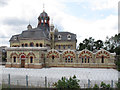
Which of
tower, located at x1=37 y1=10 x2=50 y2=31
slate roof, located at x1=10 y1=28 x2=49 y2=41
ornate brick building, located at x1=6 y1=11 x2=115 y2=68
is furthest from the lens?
tower, located at x1=37 y1=10 x2=50 y2=31

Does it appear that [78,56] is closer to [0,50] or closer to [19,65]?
[19,65]

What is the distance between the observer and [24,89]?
46.6ft

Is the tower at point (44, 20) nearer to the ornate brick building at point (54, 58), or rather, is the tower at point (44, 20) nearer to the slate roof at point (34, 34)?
the slate roof at point (34, 34)

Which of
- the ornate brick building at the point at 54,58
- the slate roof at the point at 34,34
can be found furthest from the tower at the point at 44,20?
the ornate brick building at the point at 54,58

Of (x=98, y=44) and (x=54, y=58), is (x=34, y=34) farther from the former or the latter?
(x=98, y=44)

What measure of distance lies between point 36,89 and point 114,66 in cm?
2380

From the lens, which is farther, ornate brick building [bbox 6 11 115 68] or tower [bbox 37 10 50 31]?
tower [bbox 37 10 50 31]

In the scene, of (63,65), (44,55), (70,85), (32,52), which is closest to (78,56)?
(63,65)

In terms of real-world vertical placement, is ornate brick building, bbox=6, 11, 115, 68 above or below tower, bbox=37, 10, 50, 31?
below

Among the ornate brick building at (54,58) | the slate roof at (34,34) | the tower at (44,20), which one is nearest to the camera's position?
the ornate brick building at (54,58)

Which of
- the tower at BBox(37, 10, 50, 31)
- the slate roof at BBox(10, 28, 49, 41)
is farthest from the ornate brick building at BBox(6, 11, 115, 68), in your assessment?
the tower at BBox(37, 10, 50, 31)

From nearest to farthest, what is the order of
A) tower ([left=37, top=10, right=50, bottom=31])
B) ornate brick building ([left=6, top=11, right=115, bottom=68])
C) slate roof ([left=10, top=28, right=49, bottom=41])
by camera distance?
ornate brick building ([left=6, top=11, right=115, bottom=68]), slate roof ([left=10, top=28, right=49, bottom=41]), tower ([left=37, top=10, right=50, bottom=31])

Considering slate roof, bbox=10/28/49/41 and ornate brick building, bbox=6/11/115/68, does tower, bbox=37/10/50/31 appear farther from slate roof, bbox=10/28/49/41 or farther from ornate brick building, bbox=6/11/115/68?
ornate brick building, bbox=6/11/115/68

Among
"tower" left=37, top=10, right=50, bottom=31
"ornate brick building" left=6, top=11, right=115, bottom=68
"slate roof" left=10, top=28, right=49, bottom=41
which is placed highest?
"tower" left=37, top=10, right=50, bottom=31
